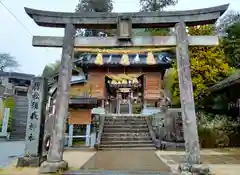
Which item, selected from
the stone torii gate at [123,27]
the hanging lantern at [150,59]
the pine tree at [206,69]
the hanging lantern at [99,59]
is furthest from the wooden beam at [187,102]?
the hanging lantern at [99,59]

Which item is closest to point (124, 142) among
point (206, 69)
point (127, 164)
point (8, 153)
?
point (127, 164)

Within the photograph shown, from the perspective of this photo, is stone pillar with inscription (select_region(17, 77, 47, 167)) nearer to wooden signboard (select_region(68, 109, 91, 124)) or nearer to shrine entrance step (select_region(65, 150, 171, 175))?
shrine entrance step (select_region(65, 150, 171, 175))

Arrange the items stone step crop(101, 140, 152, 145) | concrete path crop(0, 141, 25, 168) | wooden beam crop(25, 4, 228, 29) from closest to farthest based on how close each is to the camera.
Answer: wooden beam crop(25, 4, 228, 29) < concrete path crop(0, 141, 25, 168) < stone step crop(101, 140, 152, 145)

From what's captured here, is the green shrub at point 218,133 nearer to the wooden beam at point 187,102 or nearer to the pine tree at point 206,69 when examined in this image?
the pine tree at point 206,69

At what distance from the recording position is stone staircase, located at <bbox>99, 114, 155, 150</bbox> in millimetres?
12417

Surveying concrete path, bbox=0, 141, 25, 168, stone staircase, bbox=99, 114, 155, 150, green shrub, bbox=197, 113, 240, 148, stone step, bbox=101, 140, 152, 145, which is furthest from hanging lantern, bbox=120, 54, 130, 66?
concrete path, bbox=0, 141, 25, 168

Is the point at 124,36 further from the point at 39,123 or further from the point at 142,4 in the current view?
→ the point at 142,4

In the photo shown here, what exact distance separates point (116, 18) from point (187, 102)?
3.40 m

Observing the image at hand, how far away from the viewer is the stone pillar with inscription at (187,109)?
19.6ft

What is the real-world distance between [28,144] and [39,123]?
2.44 ft

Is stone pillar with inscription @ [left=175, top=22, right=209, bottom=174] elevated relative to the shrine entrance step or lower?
elevated

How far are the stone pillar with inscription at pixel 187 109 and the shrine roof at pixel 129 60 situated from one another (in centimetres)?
1249

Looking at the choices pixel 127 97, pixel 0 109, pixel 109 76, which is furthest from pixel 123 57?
pixel 0 109

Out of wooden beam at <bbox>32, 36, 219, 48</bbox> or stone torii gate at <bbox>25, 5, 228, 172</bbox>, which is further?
wooden beam at <bbox>32, 36, 219, 48</bbox>
